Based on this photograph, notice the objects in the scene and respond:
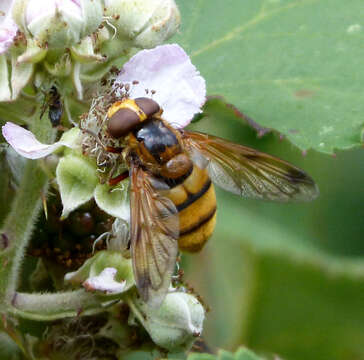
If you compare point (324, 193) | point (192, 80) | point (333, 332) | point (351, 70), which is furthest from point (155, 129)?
point (324, 193)

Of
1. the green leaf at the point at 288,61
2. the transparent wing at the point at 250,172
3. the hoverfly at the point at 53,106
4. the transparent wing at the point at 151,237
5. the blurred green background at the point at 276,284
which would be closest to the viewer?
the transparent wing at the point at 151,237

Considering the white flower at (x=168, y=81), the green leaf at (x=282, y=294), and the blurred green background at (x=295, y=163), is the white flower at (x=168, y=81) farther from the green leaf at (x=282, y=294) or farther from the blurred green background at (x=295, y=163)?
the green leaf at (x=282, y=294)

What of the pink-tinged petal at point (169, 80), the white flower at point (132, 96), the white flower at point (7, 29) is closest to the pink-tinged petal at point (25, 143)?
the white flower at point (132, 96)

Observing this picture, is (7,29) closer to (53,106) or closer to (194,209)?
(53,106)

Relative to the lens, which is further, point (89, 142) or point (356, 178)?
point (356, 178)

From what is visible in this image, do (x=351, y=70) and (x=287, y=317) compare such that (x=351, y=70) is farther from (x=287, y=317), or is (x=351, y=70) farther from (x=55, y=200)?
(x=287, y=317)
